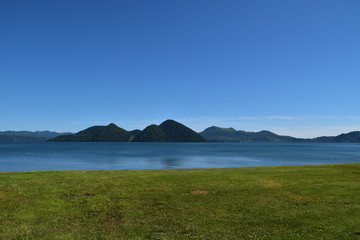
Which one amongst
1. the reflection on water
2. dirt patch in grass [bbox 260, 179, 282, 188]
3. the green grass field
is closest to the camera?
the green grass field

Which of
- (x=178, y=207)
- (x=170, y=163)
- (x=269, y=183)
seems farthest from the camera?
(x=170, y=163)

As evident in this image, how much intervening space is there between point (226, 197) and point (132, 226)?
363 inches

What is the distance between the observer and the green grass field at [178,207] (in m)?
14.8

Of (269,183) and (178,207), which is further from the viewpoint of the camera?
(269,183)

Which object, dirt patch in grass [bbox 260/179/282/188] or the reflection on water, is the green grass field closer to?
dirt patch in grass [bbox 260/179/282/188]

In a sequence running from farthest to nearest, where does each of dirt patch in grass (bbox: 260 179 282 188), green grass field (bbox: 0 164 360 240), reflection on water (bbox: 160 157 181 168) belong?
reflection on water (bbox: 160 157 181 168) → dirt patch in grass (bbox: 260 179 282 188) → green grass field (bbox: 0 164 360 240)

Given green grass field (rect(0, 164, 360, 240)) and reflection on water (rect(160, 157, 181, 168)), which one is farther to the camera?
reflection on water (rect(160, 157, 181, 168))

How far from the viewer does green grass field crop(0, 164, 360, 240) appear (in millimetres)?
14758

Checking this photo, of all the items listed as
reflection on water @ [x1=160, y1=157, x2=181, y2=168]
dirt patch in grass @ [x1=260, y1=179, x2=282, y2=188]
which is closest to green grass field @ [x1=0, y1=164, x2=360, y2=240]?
dirt patch in grass @ [x1=260, y1=179, x2=282, y2=188]

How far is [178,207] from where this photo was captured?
19.6 m

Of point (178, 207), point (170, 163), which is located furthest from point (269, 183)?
point (170, 163)

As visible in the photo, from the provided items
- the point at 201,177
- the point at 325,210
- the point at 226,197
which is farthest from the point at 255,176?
the point at 325,210

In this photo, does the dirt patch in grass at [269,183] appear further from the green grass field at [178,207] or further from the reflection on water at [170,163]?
the reflection on water at [170,163]

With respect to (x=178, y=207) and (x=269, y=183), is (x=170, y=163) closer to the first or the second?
(x=269, y=183)
